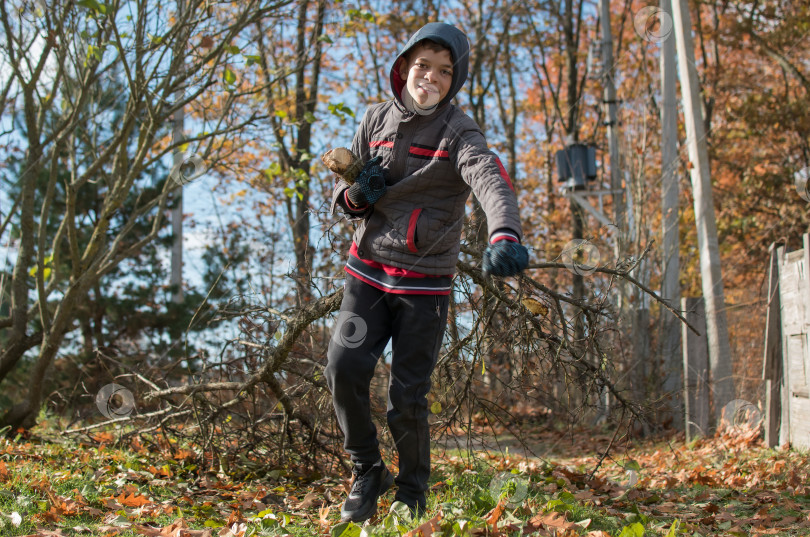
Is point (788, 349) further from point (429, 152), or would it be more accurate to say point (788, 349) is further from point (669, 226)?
point (429, 152)

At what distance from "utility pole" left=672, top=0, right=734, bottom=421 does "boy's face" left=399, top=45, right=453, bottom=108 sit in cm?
576

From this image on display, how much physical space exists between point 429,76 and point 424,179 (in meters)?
0.43

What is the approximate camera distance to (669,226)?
29.5ft

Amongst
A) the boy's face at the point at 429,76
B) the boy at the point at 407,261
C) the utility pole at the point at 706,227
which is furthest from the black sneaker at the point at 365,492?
the utility pole at the point at 706,227

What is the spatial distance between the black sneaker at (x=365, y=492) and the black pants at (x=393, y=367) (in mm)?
48

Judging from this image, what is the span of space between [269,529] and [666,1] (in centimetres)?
904

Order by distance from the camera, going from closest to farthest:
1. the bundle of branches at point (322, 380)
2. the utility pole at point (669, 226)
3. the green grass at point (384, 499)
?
1. the green grass at point (384, 499)
2. the bundle of branches at point (322, 380)
3. the utility pole at point (669, 226)

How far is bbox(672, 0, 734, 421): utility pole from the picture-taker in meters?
7.78

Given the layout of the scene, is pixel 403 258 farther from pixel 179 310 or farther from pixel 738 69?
pixel 738 69

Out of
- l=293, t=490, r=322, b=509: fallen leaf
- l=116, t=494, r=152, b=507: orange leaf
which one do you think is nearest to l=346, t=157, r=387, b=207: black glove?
l=293, t=490, r=322, b=509: fallen leaf

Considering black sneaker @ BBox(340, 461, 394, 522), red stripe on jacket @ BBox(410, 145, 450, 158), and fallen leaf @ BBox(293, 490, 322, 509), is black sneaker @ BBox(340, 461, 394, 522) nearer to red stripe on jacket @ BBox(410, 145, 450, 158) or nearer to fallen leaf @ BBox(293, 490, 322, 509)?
fallen leaf @ BBox(293, 490, 322, 509)

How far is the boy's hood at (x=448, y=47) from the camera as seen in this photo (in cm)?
302

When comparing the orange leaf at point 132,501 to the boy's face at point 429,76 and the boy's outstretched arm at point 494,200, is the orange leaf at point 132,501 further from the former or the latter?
the boy's face at point 429,76

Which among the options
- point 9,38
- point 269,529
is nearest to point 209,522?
point 269,529
